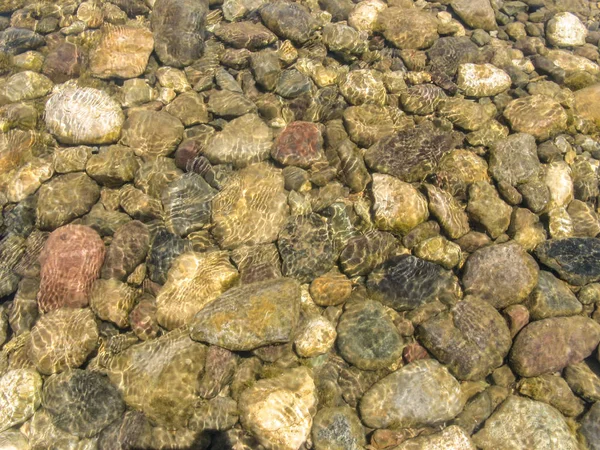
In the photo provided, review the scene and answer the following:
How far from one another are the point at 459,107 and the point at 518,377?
426 centimetres

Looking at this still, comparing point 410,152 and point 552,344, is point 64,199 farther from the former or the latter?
point 552,344

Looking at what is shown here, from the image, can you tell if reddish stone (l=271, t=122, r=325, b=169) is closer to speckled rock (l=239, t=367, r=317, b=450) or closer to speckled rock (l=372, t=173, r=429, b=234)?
speckled rock (l=372, t=173, r=429, b=234)

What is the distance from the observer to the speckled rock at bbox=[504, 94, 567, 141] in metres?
6.68

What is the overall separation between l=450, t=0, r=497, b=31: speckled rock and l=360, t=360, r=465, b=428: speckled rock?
7.38 meters

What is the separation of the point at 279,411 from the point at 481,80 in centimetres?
646

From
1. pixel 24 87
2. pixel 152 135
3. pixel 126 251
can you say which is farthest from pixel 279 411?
pixel 24 87

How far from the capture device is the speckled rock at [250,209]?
5707mm

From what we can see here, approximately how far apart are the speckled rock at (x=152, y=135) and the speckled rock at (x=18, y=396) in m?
3.40

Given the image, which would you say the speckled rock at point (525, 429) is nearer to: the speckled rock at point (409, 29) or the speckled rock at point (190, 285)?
the speckled rock at point (190, 285)

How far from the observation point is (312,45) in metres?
7.83

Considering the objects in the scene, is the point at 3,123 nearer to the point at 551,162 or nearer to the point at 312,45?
the point at 312,45

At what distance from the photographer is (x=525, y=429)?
4453 millimetres

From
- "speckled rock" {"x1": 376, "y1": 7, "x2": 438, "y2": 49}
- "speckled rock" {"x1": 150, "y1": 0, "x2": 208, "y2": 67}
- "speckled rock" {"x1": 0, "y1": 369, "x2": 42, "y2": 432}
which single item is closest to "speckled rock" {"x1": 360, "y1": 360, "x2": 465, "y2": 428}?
"speckled rock" {"x1": 0, "y1": 369, "x2": 42, "y2": 432}

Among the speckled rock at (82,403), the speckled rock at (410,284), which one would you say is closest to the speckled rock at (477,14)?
the speckled rock at (410,284)
